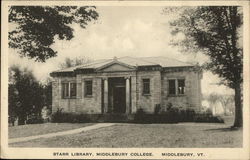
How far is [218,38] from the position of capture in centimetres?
585

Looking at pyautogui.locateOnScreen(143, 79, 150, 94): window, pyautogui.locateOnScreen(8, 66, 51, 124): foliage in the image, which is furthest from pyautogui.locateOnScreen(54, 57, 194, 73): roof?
pyautogui.locateOnScreen(8, 66, 51, 124): foliage

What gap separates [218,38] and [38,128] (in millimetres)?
2520

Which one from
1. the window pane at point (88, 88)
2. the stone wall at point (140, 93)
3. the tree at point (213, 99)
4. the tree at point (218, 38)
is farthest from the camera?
the window pane at point (88, 88)

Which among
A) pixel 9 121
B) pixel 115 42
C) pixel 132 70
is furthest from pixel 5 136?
pixel 132 70

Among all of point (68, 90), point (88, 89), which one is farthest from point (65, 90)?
point (88, 89)

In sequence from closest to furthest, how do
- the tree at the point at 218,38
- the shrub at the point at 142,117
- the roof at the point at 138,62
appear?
the tree at the point at 218,38 → the roof at the point at 138,62 → the shrub at the point at 142,117

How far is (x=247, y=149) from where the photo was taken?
5.44 m

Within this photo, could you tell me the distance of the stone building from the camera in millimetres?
6109

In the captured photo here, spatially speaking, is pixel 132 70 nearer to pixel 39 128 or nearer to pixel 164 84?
pixel 164 84

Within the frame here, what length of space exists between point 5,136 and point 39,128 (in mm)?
579

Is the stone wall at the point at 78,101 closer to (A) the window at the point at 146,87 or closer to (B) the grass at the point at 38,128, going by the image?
(B) the grass at the point at 38,128

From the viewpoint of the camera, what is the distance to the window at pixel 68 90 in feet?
20.7

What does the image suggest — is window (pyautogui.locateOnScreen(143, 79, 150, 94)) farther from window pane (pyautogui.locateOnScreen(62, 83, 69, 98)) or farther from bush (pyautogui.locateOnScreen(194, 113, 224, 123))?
window pane (pyautogui.locateOnScreen(62, 83, 69, 98))

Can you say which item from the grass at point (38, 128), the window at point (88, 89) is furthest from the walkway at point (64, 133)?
the window at point (88, 89)
